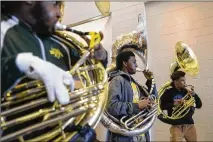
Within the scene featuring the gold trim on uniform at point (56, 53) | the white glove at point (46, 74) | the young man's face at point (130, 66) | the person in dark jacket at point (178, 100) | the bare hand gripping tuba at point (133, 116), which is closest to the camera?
the white glove at point (46, 74)

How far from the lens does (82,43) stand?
867mm

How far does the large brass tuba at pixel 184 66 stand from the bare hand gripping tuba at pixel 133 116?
0.66 feet

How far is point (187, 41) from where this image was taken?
6.39 feet

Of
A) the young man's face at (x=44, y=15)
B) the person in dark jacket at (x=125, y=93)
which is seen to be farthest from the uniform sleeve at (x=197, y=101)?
the young man's face at (x=44, y=15)

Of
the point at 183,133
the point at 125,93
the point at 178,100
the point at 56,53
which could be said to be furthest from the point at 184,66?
the point at 56,53

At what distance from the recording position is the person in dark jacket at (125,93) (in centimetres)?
145

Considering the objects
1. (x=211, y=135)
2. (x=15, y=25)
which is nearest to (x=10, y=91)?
(x=15, y=25)

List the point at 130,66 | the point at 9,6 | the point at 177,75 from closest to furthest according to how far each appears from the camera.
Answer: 1. the point at 9,6
2. the point at 130,66
3. the point at 177,75

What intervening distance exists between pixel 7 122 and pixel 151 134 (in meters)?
1.08

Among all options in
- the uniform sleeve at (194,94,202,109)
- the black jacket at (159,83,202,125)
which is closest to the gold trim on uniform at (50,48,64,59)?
the black jacket at (159,83,202,125)

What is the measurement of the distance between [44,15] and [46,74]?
0.17 metres

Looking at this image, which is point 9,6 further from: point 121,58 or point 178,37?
point 178,37

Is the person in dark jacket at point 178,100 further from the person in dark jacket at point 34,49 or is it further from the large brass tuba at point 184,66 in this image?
the person in dark jacket at point 34,49

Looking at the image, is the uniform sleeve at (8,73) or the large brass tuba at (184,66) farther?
the large brass tuba at (184,66)
